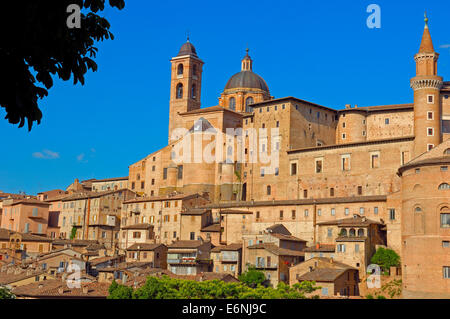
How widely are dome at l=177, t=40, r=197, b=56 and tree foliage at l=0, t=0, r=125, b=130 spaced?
8250 cm

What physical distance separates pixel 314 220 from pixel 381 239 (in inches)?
270

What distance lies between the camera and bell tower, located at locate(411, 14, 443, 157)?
55.8 meters

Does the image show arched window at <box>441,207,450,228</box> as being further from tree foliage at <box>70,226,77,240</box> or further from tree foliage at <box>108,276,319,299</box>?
tree foliage at <box>70,226,77,240</box>

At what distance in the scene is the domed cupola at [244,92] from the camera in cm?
8712

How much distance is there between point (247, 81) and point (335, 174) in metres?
31.4

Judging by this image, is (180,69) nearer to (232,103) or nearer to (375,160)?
(232,103)

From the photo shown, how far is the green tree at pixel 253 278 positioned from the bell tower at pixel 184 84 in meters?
38.1

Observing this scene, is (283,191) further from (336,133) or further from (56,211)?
(56,211)

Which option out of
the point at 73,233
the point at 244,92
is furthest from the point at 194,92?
the point at 73,233

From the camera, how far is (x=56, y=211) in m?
81.2

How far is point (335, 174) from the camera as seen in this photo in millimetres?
60094

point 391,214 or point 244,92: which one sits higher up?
point 244,92

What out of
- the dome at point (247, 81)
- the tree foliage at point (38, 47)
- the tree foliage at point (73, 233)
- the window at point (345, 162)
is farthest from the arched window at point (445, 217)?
the dome at point (247, 81)

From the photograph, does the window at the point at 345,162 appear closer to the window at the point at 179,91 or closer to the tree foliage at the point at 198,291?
the tree foliage at the point at 198,291
